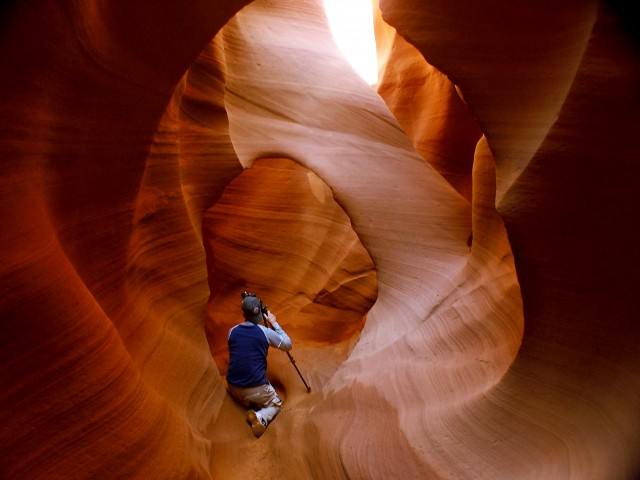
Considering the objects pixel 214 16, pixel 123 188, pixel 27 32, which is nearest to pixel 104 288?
pixel 123 188

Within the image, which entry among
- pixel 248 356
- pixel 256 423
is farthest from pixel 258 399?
pixel 248 356

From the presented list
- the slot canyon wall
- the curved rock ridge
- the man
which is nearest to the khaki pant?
the man

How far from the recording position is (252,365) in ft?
12.0

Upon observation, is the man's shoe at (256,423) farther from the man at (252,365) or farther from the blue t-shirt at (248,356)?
the blue t-shirt at (248,356)

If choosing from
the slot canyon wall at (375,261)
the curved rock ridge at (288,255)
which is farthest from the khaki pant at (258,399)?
the curved rock ridge at (288,255)

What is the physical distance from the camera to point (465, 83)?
2596 millimetres

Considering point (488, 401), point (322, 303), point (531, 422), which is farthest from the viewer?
point (322, 303)

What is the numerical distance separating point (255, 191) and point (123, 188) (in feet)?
11.2

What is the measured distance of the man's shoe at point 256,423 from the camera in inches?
134

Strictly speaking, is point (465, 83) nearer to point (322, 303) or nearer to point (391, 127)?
point (391, 127)

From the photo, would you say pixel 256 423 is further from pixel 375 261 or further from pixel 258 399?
pixel 375 261

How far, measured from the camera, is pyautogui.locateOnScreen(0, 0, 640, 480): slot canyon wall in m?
Result: 1.96

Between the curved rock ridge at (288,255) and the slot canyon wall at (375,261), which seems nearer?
the slot canyon wall at (375,261)

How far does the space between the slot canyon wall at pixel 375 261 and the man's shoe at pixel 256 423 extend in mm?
91
